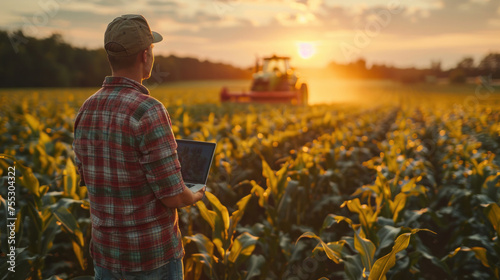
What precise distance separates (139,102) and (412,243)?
2.54 metres

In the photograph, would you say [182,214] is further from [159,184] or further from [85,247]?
[159,184]

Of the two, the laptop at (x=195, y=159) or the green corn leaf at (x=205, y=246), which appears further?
the green corn leaf at (x=205, y=246)

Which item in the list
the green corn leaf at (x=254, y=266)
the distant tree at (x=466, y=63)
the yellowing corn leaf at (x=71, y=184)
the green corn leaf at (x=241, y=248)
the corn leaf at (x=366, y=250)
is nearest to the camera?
the corn leaf at (x=366, y=250)

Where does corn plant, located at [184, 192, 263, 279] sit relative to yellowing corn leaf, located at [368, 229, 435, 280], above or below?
below

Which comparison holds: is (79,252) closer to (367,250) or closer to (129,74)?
(129,74)

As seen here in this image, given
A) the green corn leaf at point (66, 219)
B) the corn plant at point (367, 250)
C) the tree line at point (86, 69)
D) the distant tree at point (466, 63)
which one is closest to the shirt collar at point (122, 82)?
the corn plant at point (367, 250)

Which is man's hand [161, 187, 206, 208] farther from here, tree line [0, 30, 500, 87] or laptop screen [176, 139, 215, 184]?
tree line [0, 30, 500, 87]

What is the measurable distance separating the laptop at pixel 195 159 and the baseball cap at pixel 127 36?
579mm

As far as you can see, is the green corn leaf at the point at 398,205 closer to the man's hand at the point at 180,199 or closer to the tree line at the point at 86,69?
the man's hand at the point at 180,199

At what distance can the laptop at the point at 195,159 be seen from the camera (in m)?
1.84

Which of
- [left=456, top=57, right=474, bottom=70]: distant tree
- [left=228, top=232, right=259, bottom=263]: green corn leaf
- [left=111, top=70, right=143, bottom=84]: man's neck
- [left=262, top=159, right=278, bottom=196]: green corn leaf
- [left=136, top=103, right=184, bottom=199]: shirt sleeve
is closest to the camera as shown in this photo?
[left=136, top=103, right=184, bottom=199]: shirt sleeve

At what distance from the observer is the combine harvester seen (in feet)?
52.3

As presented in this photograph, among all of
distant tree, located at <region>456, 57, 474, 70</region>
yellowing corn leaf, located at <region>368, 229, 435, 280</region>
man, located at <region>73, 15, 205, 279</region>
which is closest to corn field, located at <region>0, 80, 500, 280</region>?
yellowing corn leaf, located at <region>368, 229, 435, 280</region>

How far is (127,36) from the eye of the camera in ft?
4.74
